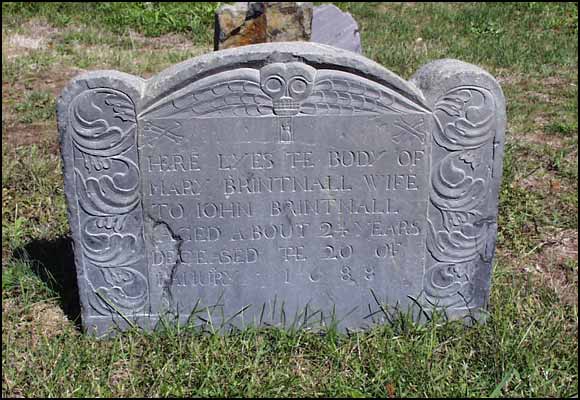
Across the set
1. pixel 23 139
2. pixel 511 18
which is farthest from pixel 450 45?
pixel 23 139

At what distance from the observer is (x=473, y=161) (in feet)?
11.4

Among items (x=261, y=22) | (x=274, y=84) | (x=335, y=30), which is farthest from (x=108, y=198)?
(x=335, y=30)

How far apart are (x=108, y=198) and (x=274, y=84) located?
0.90m

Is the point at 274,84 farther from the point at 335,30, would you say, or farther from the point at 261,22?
the point at 335,30

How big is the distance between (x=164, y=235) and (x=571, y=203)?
2880 millimetres

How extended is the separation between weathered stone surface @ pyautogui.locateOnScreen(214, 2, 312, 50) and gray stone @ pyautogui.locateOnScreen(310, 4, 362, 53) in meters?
0.69

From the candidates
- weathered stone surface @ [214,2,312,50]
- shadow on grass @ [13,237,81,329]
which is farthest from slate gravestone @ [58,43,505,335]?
weathered stone surface @ [214,2,312,50]

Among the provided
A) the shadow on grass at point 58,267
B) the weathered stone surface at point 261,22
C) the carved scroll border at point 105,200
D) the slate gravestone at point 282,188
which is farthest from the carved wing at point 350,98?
the weathered stone surface at point 261,22

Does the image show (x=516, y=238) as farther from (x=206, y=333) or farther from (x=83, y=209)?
(x=83, y=209)

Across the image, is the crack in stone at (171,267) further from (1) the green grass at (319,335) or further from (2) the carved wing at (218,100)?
(2) the carved wing at (218,100)

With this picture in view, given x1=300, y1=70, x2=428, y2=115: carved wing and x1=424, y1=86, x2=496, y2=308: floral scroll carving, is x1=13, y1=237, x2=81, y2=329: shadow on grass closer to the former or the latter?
x1=300, y1=70, x2=428, y2=115: carved wing

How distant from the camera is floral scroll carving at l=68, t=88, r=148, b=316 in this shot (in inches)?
128

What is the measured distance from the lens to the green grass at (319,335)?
328 cm

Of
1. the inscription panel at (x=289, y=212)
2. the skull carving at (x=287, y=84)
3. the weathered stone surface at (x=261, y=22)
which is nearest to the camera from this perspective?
the skull carving at (x=287, y=84)
